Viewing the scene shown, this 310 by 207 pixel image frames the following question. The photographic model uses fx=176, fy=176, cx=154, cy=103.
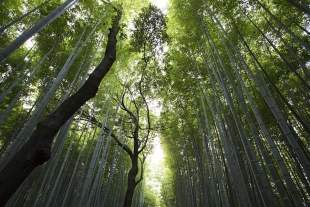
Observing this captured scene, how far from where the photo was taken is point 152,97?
19.4ft

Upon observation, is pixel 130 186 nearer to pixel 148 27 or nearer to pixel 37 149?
pixel 37 149

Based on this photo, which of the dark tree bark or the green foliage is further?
the green foliage

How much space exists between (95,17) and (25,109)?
4.60 meters

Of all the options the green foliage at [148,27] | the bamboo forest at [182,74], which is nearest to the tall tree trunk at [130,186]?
the bamboo forest at [182,74]

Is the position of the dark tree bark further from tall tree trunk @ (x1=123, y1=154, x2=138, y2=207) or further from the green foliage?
tall tree trunk @ (x1=123, y1=154, x2=138, y2=207)

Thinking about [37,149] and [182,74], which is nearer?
[37,149]

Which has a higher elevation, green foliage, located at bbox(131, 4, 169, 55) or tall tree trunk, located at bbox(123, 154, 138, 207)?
green foliage, located at bbox(131, 4, 169, 55)

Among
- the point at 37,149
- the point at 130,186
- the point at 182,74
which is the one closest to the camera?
the point at 37,149

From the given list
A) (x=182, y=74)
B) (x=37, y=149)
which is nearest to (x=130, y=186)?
(x=37, y=149)

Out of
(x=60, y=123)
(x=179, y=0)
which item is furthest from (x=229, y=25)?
(x=60, y=123)

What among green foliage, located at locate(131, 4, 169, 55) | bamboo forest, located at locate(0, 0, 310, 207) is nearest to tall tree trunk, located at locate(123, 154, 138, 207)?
bamboo forest, located at locate(0, 0, 310, 207)

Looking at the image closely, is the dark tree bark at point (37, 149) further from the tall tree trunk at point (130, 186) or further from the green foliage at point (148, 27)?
the tall tree trunk at point (130, 186)

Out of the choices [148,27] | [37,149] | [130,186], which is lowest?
[37,149]

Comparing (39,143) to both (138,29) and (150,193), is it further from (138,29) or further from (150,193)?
(150,193)
